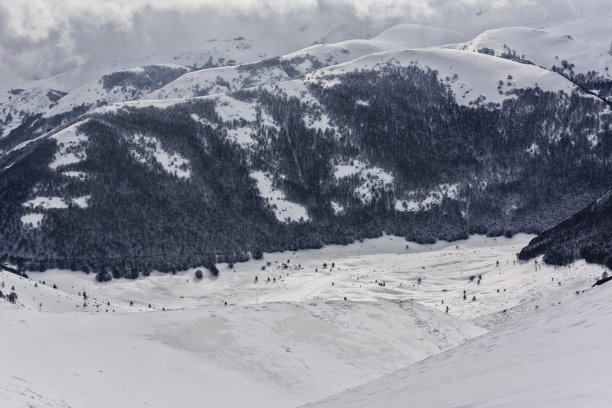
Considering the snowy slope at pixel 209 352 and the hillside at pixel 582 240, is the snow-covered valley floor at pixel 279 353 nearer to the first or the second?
the snowy slope at pixel 209 352

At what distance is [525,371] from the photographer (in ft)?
74.5

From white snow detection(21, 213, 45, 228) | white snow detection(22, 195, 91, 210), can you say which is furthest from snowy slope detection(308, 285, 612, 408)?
white snow detection(22, 195, 91, 210)

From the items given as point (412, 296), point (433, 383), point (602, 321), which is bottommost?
point (412, 296)

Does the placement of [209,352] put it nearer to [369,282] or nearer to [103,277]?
[369,282]

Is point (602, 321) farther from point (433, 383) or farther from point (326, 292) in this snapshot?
point (326, 292)

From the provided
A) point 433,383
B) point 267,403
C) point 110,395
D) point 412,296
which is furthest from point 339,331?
point 412,296

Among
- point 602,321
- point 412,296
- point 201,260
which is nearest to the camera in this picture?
point 602,321

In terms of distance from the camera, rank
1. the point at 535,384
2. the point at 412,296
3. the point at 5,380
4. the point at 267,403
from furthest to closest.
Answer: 1. the point at 412,296
2. the point at 267,403
3. the point at 5,380
4. the point at 535,384

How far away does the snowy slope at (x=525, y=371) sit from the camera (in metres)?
18.5

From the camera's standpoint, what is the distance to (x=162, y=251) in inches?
7475

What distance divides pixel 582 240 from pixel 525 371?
116742 mm

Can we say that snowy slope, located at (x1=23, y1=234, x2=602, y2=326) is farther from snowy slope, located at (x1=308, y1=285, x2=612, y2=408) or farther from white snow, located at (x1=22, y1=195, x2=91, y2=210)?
snowy slope, located at (x1=308, y1=285, x2=612, y2=408)

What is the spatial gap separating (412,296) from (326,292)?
18158 millimetres

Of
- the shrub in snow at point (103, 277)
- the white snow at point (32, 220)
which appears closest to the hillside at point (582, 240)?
the shrub in snow at point (103, 277)
